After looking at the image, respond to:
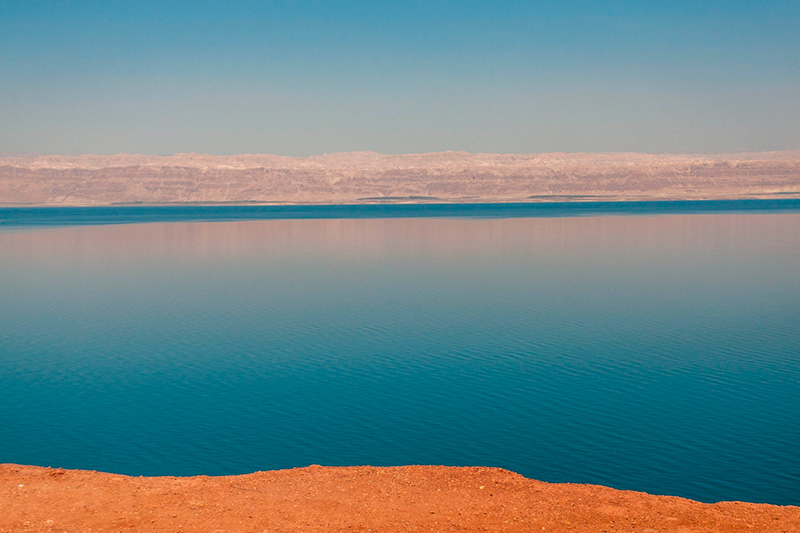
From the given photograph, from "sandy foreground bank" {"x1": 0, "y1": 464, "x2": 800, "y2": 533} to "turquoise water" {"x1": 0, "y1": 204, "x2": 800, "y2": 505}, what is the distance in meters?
2.09

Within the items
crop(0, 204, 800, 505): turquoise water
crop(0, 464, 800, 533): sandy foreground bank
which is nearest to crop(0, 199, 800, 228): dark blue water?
crop(0, 204, 800, 505): turquoise water

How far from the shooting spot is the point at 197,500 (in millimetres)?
12172

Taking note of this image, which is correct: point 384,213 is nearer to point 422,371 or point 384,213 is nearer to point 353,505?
point 422,371

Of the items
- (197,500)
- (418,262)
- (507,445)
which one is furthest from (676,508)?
(418,262)

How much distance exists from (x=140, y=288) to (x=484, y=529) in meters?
35.3

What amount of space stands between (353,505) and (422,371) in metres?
10.7

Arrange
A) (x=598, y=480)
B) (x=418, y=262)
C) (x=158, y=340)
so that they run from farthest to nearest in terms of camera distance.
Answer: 1. (x=418, y=262)
2. (x=158, y=340)
3. (x=598, y=480)

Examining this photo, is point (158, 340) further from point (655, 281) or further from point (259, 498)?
point (655, 281)

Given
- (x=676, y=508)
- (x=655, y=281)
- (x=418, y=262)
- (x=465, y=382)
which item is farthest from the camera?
(x=418, y=262)

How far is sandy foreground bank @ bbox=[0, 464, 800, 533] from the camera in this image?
11.1m

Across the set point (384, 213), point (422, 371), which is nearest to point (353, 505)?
point (422, 371)

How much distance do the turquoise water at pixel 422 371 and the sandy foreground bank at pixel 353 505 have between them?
2091 millimetres

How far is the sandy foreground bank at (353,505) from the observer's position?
1115 cm

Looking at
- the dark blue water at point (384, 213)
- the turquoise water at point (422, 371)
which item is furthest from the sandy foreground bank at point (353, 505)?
the dark blue water at point (384, 213)
